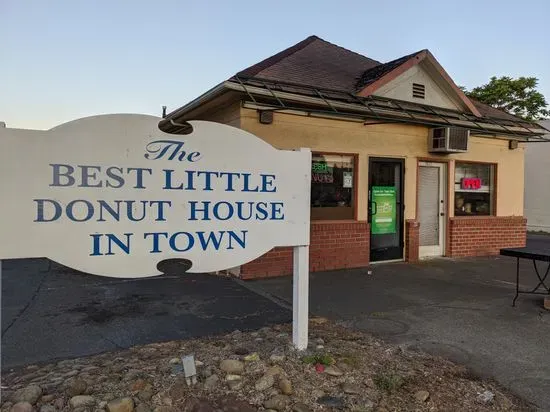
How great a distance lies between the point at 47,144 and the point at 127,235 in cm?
81

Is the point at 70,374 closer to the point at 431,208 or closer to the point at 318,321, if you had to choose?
the point at 318,321

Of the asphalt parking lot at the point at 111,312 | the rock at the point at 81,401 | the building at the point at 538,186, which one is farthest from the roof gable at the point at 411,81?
the building at the point at 538,186

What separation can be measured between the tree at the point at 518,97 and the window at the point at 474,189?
20309 mm

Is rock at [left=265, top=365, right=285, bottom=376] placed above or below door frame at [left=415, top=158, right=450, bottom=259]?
below

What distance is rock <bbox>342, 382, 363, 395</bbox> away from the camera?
10.6 ft

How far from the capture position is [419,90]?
976 cm

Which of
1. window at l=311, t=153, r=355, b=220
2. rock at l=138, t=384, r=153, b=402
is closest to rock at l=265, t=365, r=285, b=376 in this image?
rock at l=138, t=384, r=153, b=402

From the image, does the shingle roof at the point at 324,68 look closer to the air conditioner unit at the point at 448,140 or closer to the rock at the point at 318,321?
the air conditioner unit at the point at 448,140

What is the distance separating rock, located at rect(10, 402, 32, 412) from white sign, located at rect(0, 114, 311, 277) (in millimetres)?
908

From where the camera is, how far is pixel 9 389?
322cm

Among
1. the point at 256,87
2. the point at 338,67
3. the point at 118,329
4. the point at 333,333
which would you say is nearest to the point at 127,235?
the point at 118,329

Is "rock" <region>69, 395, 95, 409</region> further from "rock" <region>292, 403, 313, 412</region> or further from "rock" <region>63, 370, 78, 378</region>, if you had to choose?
"rock" <region>292, 403, 313, 412</region>

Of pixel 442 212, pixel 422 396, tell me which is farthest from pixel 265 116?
pixel 422 396

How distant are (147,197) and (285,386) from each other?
1.70 metres
